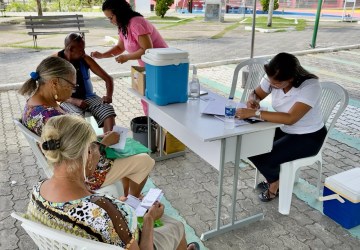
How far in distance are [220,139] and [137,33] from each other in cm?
174

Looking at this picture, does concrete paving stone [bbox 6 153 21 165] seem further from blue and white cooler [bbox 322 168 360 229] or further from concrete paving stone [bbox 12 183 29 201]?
blue and white cooler [bbox 322 168 360 229]

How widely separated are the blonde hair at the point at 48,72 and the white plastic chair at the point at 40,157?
0.76 ft

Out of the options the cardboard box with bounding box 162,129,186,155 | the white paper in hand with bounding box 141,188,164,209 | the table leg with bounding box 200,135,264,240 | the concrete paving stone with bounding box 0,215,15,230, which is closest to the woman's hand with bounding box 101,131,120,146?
the white paper in hand with bounding box 141,188,164,209

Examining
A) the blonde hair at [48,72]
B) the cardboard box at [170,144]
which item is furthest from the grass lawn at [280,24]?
the blonde hair at [48,72]

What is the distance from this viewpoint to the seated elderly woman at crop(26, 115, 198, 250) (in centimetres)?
132

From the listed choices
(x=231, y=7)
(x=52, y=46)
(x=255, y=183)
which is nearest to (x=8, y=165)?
(x=255, y=183)

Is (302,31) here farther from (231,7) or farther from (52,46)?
(231,7)

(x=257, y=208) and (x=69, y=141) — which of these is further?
(x=257, y=208)

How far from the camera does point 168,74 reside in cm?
274

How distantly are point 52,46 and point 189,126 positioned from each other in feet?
29.1

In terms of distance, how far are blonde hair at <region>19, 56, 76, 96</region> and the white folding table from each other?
2.60 feet

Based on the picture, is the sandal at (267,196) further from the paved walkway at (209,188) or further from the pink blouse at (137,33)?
the pink blouse at (137,33)

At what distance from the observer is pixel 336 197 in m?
2.58

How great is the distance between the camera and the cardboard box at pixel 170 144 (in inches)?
143
